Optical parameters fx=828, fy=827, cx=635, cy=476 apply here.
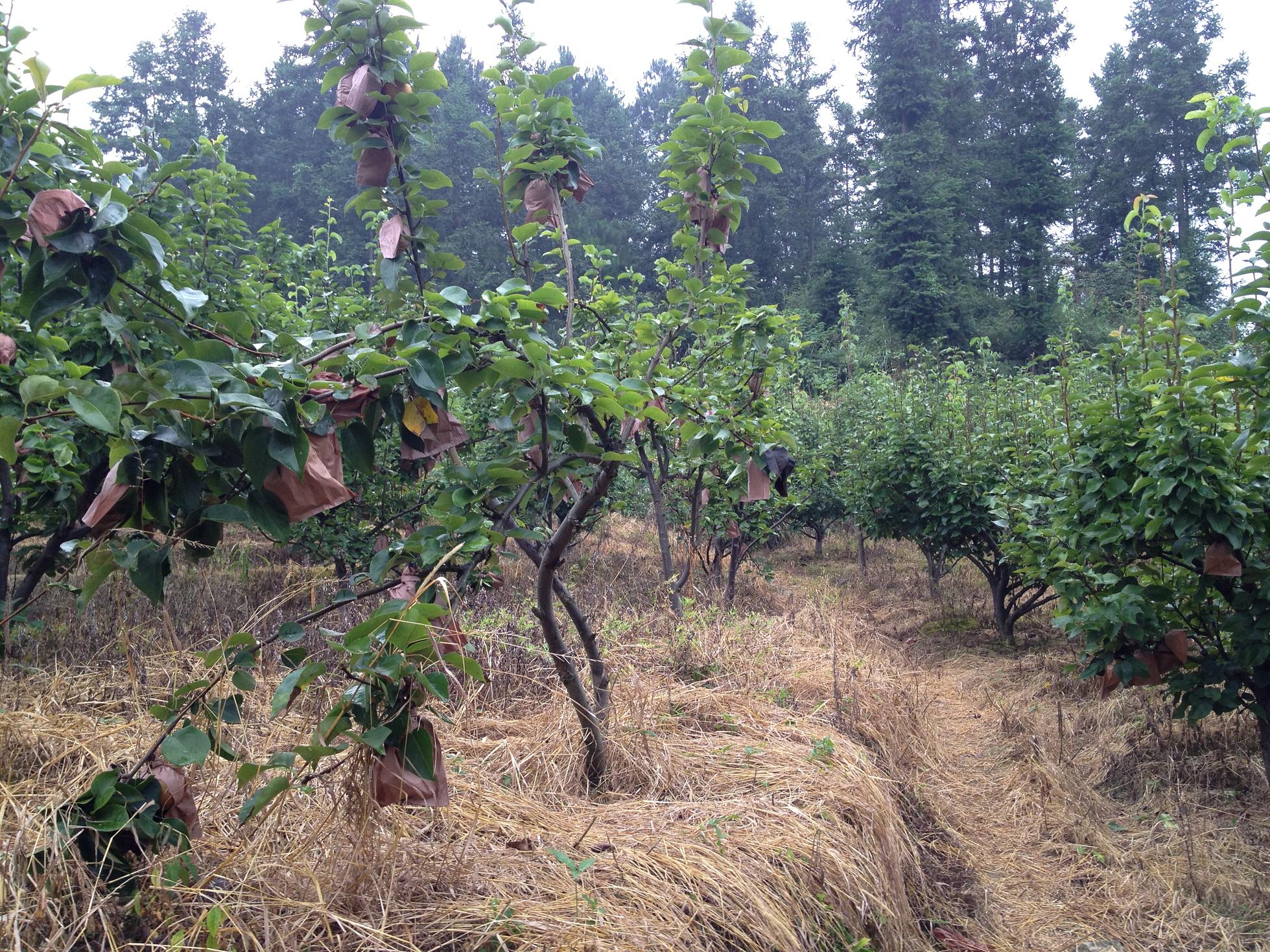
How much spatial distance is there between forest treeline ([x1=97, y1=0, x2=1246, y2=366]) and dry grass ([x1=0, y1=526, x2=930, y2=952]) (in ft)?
66.0

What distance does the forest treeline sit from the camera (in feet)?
79.7

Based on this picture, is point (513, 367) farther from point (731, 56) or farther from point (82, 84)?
point (731, 56)

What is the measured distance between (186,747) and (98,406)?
69cm

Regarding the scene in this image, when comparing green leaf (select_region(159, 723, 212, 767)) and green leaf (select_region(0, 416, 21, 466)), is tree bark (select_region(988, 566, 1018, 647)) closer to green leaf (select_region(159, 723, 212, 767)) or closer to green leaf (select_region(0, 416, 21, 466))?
green leaf (select_region(159, 723, 212, 767))

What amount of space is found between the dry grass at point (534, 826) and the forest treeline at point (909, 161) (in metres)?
20.1

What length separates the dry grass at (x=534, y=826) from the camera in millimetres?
1947

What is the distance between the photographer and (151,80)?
1153 inches

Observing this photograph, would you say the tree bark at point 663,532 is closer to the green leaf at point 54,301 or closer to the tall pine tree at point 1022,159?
the green leaf at point 54,301

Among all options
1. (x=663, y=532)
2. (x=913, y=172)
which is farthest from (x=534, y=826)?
(x=913, y=172)

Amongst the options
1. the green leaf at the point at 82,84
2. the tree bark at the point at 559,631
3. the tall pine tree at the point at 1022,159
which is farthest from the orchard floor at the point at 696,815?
the tall pine tree at the point at 1022,159

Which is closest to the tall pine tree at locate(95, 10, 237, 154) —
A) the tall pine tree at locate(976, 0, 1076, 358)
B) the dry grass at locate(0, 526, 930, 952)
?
the tall pine tree at locate(976, 0, 1076, 358)

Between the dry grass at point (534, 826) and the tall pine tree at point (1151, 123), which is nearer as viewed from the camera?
the dry grass at point (534, 826)

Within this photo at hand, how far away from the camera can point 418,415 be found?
1652mm

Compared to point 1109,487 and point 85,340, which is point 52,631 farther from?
point 1109,487
